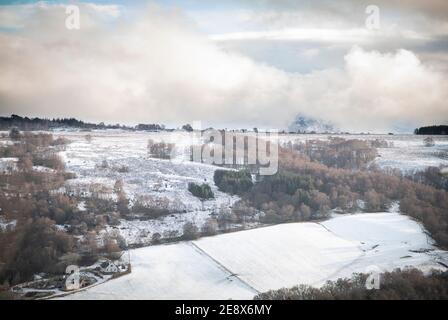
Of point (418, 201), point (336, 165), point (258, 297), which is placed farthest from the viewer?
point (336, 165)

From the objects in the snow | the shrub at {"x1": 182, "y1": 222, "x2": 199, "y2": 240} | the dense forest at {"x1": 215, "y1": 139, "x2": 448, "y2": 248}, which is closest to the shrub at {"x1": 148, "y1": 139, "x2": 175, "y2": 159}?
the dense forest at {"x1": 215, "y1": 139, "x2": 448, "y2": 248}

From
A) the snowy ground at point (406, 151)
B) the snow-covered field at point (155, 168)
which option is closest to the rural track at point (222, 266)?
the snow-covered field at point (155, 168)

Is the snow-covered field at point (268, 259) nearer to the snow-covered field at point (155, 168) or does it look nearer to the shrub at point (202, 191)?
the snow-covered field at point (155, 168)

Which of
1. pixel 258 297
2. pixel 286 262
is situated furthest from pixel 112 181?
pixel 258 297

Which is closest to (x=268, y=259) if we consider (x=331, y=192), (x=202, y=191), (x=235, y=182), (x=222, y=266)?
(x=222, y=266)

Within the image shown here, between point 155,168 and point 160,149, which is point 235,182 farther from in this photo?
point 160,149

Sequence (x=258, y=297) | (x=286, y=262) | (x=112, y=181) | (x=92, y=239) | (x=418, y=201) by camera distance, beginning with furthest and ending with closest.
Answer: (x=112, y=181) < (x=418, y=201) < (x=92, y=239) < (x=286, y=262) < (x=258, y=297)
